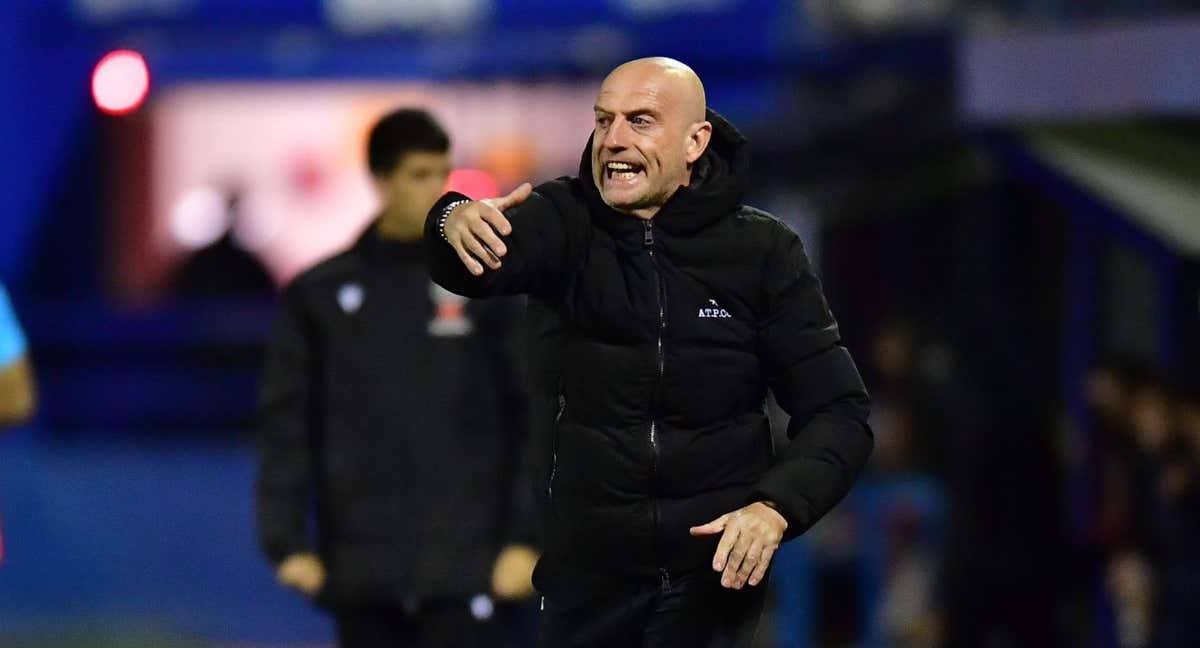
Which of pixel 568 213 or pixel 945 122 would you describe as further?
pixel 945 122

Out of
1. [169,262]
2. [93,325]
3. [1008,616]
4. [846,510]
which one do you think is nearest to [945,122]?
[846,510]

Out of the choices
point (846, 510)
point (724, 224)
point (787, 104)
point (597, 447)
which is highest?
point (724, 224)

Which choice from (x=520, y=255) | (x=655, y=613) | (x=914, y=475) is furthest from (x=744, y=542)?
(x=914, y=475)

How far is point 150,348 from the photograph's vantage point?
15.2 m

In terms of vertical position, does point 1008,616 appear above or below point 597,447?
below

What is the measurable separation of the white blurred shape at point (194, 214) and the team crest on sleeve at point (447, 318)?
35.7 ft

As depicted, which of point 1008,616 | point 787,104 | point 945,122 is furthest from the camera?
point 787,104

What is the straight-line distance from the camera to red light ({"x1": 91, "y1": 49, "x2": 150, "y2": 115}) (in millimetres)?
7742

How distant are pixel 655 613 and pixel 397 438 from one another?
6.33 feet

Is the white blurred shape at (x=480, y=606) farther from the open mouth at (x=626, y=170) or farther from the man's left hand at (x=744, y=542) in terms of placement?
the open mouth at (x=626, y=170)

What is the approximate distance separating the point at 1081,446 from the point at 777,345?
6290mm

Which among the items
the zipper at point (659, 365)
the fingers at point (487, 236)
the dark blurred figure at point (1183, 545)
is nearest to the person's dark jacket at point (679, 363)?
the zipper at point (659, 365)

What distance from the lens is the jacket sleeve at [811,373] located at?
203 inches

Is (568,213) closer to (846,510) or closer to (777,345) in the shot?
(777,345)
